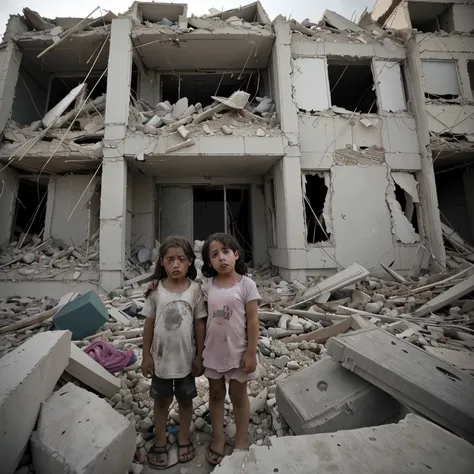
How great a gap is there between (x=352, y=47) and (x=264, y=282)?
7613 mm

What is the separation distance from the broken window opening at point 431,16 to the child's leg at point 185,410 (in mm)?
13097

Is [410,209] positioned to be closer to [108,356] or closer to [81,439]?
[108,356]

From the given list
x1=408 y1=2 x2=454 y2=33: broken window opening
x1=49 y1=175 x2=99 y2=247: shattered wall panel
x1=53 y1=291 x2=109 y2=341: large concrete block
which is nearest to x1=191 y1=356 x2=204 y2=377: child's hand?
x1=53 y1=291 x2=109 y2=341: large concrete block

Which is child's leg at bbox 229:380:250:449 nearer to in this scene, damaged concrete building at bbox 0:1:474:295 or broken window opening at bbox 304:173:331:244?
damaged concrete building at bbox 0:1:474:295

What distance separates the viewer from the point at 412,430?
136cm

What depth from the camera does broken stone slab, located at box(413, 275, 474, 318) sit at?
4.36 meters

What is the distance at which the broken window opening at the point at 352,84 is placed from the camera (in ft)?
26.8

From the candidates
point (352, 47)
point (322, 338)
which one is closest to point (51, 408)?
point (322, 338)

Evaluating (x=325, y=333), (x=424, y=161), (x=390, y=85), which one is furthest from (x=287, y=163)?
(x=325, y=333)

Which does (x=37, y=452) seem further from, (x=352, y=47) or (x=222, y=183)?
(x=352, y=47)

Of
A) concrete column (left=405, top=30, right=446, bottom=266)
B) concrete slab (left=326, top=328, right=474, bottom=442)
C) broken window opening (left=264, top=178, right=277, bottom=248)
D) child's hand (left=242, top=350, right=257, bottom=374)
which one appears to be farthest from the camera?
broken window opening (left=264, top=178, right=277, bottom=248)

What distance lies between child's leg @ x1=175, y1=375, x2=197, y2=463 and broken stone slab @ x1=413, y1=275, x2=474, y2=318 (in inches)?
164

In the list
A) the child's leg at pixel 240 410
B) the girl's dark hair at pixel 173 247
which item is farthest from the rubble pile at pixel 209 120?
the child's leg at pixel 240 410

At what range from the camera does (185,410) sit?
1891mm
